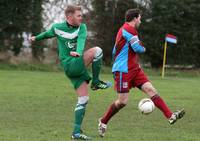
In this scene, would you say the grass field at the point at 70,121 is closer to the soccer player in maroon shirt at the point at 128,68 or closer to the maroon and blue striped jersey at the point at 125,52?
the soccer player in maroon shirt at the point at 128,68

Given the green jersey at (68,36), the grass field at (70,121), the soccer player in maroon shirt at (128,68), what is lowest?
the grass field at (70,121)

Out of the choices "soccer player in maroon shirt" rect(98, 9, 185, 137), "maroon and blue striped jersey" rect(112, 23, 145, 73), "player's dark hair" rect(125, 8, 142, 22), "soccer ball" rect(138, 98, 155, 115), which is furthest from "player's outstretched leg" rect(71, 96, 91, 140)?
"player's dark hair" rect(125, 8, 142, 22)

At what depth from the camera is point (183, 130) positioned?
10.1 metres

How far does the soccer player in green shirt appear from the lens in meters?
8.18

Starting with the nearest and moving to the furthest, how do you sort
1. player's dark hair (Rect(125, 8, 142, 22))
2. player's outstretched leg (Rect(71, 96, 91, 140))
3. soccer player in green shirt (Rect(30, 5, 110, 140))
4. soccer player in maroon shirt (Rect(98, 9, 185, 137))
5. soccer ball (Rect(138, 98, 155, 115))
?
soccer player in green shirt (Rect(30, 5, 110, 140)), player's outstretched leg (Rect(71, 96, 91, 140)), soccer player in maroon shirt (Rect(98, 9, 185, 137)), player's dark hair (Rect(125, 8, 142, 22)), soccer ball (Rect(138, 98, 155, 115))

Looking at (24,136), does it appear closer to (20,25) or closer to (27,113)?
(27,113)

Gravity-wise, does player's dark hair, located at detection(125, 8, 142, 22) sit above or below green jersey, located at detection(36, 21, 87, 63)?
above

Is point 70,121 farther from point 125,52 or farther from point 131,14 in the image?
point 131,14

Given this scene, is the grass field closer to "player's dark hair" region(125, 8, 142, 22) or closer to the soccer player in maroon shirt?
the soccer player in maroon shirt

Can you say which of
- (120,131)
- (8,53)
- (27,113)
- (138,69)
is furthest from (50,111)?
(8,53)

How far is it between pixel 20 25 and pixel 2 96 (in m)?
21.1

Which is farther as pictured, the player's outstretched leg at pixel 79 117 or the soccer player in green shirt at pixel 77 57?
the player's outstretched leg at pixel 79 117

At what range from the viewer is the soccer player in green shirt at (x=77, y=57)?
818 centimetres

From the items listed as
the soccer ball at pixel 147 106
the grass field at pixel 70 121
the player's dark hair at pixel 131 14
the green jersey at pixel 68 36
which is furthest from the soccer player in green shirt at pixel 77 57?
the soccer ball at pixel 147 106
